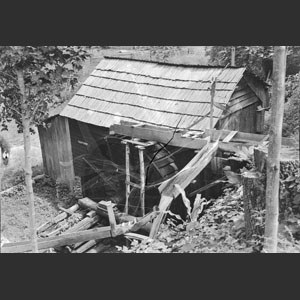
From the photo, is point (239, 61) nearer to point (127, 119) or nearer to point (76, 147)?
point (127, 119)

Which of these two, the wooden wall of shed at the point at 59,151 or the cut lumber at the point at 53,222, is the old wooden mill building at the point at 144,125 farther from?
the cut lumber at the point at 53,222

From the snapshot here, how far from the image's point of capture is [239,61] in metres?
3.66

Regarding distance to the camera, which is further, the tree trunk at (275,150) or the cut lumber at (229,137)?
the cut lumber at (229,137)

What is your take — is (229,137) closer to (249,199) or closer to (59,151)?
(249,199)

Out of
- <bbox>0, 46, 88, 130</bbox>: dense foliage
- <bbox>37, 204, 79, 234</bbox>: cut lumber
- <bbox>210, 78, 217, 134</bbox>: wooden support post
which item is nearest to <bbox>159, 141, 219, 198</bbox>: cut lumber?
<bbox>210, 78, 217, 134</bbox>: wooden support post

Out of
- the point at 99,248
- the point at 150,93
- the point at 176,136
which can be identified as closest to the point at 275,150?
the point at 176,136

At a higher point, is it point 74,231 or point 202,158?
point 202,158

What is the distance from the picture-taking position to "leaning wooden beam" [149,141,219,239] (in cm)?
360

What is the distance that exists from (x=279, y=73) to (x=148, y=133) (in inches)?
42.4

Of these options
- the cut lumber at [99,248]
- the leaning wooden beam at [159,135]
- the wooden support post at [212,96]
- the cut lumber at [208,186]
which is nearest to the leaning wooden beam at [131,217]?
the cut lumber at [99,248]

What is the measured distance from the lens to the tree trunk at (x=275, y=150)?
3172 mm

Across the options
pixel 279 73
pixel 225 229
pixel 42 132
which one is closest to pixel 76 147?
pixel 42 132

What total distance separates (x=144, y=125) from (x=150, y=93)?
0.28 m

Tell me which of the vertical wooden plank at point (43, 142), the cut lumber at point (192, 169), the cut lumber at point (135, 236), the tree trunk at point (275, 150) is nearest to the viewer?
the tree trunk at point (275, 150)
